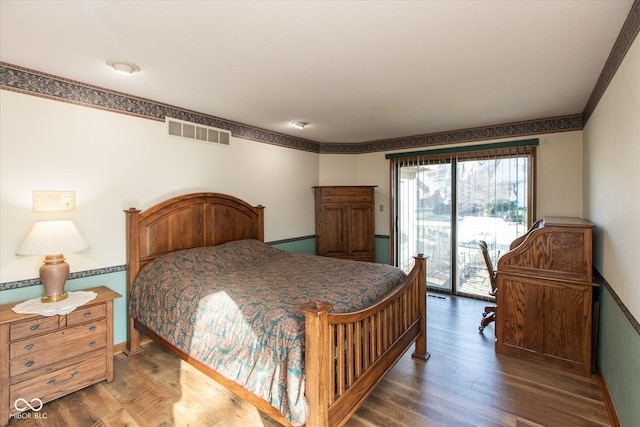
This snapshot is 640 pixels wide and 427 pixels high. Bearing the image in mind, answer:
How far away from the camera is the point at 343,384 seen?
5.93 ft

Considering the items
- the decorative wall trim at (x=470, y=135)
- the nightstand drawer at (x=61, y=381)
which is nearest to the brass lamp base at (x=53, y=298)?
the nightstand drawer at (x=61, y=381)

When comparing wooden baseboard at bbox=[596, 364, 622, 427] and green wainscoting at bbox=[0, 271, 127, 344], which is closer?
wooden baseboard at bbox=[596, 364, 622, 427]

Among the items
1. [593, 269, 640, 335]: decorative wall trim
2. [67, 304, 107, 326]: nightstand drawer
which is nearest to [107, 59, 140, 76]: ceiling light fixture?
[67, 304, 107, 326]: nightstand drawer

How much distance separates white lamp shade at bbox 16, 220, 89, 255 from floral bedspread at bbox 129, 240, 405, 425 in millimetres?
697

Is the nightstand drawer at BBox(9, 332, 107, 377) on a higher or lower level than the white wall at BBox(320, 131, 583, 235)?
lower

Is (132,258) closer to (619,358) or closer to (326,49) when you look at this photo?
(326,49)

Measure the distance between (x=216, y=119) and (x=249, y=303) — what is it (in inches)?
102

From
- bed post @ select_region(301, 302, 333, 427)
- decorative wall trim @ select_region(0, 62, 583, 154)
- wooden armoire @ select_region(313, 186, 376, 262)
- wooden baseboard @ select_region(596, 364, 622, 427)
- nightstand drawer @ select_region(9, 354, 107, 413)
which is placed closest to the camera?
bed post @ select_region(301, 302, 333, 427)

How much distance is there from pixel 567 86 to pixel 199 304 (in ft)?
12.2

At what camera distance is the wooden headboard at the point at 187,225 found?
9.83 feet

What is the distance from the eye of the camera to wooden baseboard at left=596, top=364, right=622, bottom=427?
2.00 metres

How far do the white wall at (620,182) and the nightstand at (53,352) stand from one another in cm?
355

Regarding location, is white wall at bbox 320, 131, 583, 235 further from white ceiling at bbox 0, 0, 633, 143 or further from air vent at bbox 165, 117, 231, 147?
air vent at bbox 165, 117, 231, 147

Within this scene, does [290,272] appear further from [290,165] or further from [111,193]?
[290,165]
